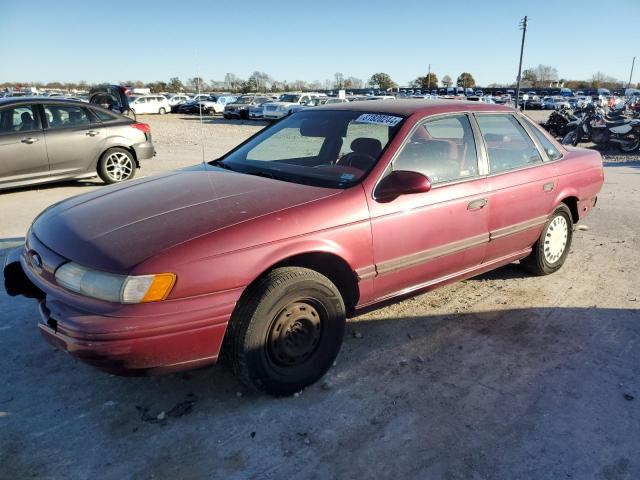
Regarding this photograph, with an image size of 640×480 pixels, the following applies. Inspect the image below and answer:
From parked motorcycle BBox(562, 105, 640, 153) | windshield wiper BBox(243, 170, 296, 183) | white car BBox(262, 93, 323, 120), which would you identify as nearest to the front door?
windshield wiper BBox(243, 170, 296, 183)

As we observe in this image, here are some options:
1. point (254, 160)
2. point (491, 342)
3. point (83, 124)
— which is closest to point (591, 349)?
point (491, 342)

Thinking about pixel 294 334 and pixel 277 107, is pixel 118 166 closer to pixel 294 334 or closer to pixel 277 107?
pixel 294 334

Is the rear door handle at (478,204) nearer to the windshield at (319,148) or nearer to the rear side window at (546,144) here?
the windshield at (319,148)

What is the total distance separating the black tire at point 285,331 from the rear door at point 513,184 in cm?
163

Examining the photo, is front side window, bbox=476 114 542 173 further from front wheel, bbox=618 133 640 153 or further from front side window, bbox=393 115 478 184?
front wheel, bbox=618 133 640 153

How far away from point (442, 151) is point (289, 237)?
1.57 meters

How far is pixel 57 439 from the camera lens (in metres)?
2.45

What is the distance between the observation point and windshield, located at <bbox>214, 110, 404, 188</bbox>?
328 cm

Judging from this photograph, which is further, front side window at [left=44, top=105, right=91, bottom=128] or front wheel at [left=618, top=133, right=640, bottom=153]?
front wheel at [left=618, top=133, right=640, bottom=153]

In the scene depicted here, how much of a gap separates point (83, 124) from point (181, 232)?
6.64 m

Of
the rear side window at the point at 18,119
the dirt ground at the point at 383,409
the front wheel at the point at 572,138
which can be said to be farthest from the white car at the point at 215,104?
the dirt ground at the point at 383,409

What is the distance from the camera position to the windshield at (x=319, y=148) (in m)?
3.28

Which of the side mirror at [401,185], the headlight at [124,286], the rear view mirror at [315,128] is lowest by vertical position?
the headlight at [124,286]

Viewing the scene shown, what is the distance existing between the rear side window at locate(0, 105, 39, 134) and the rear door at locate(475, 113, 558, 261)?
6743 mm
